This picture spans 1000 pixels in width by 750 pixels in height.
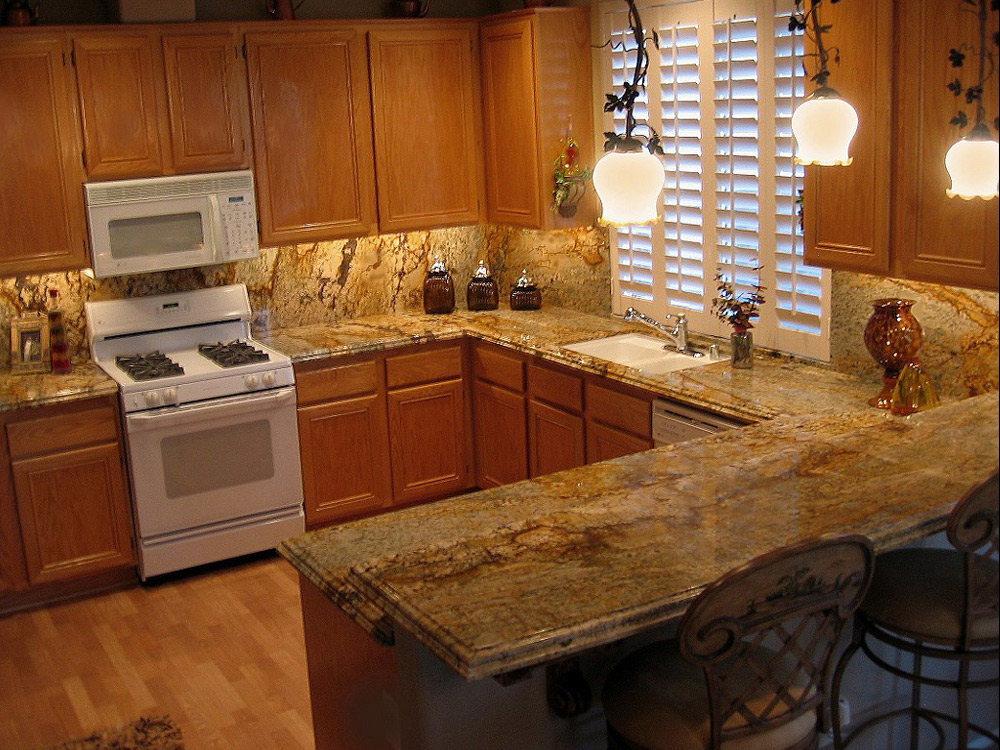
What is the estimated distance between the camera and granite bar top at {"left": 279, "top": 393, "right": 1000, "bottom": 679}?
79.3 inches

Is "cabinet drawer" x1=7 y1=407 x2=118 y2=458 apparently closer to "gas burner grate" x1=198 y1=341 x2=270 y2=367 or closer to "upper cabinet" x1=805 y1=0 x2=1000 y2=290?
"gas burner grate" x1=198 y1=341 x2=270 y2=367

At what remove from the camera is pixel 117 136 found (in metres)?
4.79

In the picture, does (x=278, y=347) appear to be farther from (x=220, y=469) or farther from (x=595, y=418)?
(x=595, y=418)

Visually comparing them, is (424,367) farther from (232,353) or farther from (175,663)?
(175,663)

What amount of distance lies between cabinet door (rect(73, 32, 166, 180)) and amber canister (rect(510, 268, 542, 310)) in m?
1.85

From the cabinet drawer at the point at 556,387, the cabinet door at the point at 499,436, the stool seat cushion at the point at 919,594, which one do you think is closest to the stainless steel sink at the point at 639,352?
the cabinet drawer at the point at 556,387

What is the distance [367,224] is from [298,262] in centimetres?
44

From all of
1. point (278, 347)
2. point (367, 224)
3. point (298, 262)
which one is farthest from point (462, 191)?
point (278, 347)

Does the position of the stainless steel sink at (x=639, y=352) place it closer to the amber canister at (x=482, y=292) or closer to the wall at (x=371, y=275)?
the wall at (x=371, y=275)

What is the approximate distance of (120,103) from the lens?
477 centimetres

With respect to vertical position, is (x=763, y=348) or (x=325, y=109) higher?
(x=325, y=109)

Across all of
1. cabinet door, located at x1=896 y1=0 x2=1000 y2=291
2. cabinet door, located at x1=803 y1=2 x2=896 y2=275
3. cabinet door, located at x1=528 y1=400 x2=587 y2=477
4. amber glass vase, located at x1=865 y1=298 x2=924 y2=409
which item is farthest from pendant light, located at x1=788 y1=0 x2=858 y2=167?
cabinet door, located at x1=528 y1=400 x2=587 y2=477

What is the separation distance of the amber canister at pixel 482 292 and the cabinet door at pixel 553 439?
863 millimetres

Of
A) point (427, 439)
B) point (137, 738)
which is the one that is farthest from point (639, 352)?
point (137, 738)
